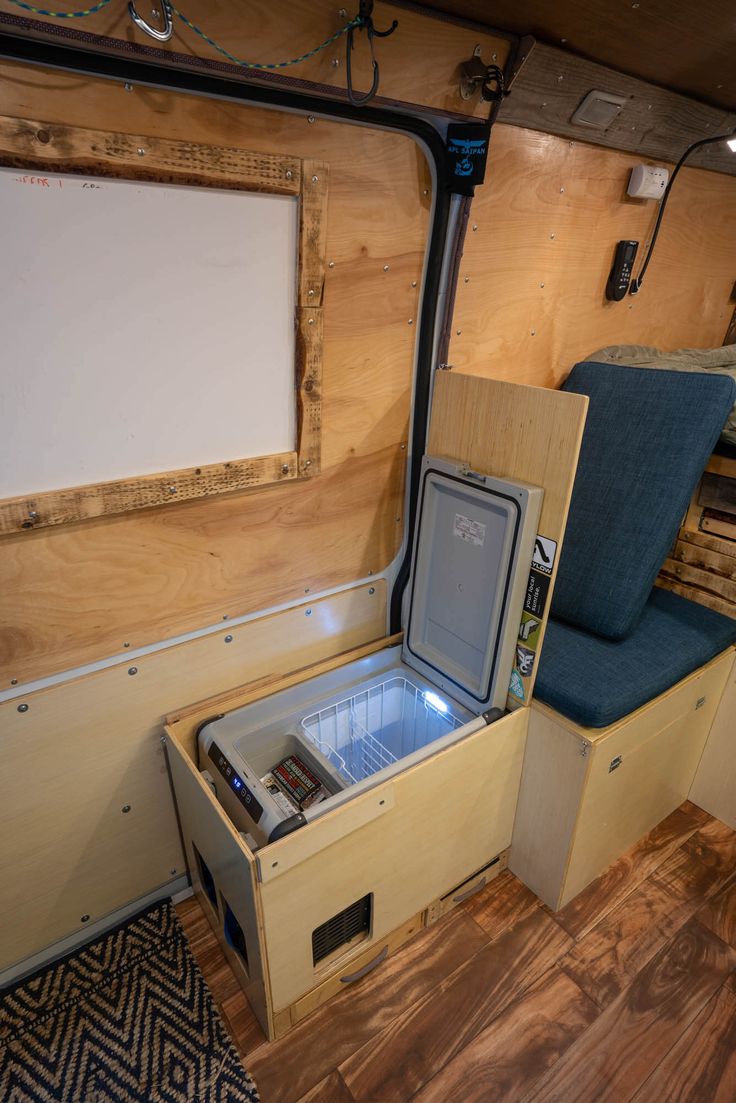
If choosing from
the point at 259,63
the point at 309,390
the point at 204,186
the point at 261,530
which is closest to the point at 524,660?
the point at 261,530

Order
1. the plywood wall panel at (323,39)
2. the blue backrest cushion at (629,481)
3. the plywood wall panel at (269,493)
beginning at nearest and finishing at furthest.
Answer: the plywood wall panel at (323,39)
the plywood wall panel at (269,493)
the blue backrest cushion at (629,481)

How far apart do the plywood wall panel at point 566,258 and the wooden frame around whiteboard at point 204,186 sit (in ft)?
1.41

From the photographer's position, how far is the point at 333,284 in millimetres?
1283

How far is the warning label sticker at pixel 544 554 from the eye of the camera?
126 cm

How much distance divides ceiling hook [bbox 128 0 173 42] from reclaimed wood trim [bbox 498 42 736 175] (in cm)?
74

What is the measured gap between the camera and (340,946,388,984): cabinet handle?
1.41 m

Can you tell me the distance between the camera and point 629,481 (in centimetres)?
163

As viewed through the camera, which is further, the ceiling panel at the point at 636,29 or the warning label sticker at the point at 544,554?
the warning label sticker at the point at 544,554

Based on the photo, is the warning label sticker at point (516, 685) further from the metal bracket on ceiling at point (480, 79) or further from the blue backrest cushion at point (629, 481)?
the metal bracket on ceiling at point (480, 79)

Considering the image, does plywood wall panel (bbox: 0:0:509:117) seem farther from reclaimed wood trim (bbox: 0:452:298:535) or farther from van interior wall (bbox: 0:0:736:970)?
reclaimed wood trim (bbox: 0:452:298:535)

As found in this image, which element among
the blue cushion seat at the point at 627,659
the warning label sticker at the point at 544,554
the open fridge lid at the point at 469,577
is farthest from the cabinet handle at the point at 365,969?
the warning label sticker at the point at 544,554

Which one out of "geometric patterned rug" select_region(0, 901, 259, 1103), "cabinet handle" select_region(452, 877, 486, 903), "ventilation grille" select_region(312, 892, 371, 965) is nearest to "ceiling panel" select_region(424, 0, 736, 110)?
"ventilation grille" select_region(312, 892, 371, 965)

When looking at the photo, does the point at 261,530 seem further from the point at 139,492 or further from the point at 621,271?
the point at 621,271

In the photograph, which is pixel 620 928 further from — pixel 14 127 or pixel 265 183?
pixel 14 127
